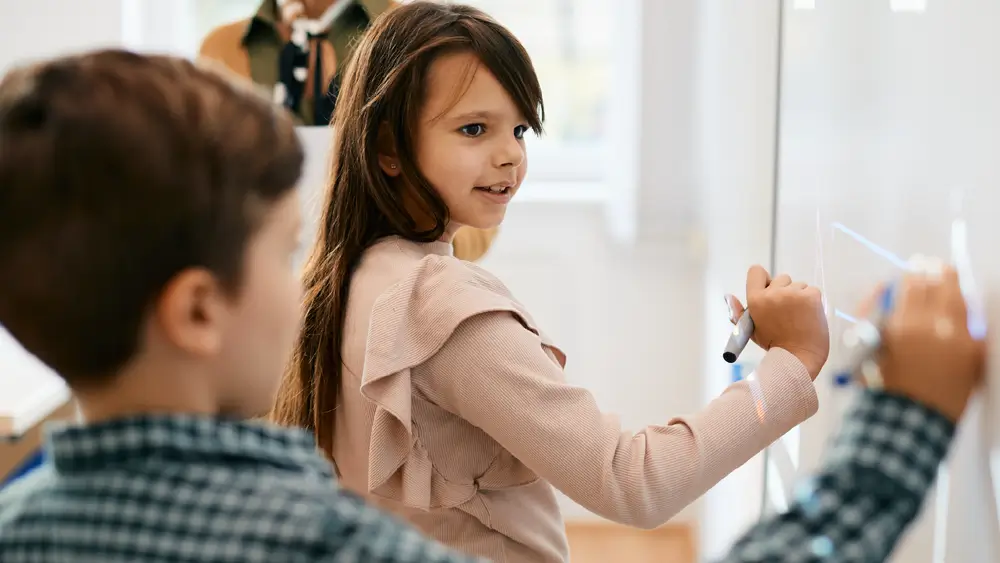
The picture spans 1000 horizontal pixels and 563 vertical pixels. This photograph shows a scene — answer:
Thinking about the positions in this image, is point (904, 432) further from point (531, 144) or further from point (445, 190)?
point (531, 144)

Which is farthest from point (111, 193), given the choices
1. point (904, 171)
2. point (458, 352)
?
point (904, 171)

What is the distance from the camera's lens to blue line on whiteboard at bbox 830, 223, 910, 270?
0.74 m

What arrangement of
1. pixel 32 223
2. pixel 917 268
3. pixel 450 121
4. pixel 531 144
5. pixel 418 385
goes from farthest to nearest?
pixel 531 144, pixel 450 121, pixel 418 385, pixel 917 268, pixel 32 223

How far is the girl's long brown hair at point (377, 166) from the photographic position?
1042 millimetres

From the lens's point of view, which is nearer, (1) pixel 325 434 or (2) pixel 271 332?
(2) pixel 271 332

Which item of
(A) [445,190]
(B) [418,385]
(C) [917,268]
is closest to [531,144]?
(A) [445,190]

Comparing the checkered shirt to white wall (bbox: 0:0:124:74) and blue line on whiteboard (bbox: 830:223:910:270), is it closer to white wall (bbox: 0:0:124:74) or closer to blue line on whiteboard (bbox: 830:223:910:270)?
blue line on whiteboard (bbox: 830:223:910:270)

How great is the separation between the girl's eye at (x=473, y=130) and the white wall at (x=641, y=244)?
3.81ft

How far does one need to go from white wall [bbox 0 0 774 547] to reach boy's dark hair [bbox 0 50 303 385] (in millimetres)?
1656

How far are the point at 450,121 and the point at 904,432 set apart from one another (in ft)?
1.82

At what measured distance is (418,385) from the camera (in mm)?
925

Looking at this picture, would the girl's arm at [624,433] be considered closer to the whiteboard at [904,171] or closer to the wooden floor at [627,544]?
the whiteboard at [904,171]

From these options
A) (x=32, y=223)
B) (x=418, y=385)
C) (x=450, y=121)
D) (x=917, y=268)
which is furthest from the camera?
(x=450, y=121)

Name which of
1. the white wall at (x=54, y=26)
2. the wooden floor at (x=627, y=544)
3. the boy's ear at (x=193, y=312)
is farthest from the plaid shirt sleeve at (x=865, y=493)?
the white wall at (x=54, y=26)
